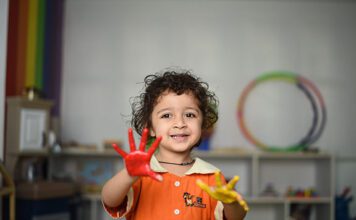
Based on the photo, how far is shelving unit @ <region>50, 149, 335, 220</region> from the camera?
3615 mm

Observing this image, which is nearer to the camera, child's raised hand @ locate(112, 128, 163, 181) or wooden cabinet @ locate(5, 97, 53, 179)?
child's raised hand @ locate(112, 128, 163, 181)

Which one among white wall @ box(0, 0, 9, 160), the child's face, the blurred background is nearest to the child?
the child's face

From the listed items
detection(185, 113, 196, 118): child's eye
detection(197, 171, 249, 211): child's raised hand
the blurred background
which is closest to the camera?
detection(197, 171, 249, 211): child's raised hand

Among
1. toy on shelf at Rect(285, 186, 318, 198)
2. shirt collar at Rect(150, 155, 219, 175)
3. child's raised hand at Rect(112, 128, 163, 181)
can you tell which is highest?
child's raised hand at Rect(112, 128, 163, 181)

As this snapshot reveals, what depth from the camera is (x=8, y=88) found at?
2.88m

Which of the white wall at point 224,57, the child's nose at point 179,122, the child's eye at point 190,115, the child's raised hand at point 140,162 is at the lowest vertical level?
the child's raised hand at point 140,162

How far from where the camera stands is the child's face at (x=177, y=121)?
4.25 ft

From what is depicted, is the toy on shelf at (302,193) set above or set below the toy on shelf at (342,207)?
above

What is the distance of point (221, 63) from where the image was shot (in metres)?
4.01

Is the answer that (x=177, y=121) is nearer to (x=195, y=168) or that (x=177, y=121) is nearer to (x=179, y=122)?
(x=179, y=122)

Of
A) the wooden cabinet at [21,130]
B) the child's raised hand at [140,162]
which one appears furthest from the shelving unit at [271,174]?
the child's raised hand at [140,162]

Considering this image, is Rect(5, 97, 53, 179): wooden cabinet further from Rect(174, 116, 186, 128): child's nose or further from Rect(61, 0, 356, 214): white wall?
Rect(174, 116, 186, 128): child's nose

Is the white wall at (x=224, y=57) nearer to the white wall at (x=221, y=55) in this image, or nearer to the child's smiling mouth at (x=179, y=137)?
the white wall at (x=221, y=55)

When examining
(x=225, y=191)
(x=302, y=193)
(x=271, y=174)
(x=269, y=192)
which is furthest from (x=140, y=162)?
(x=271, y=174)
